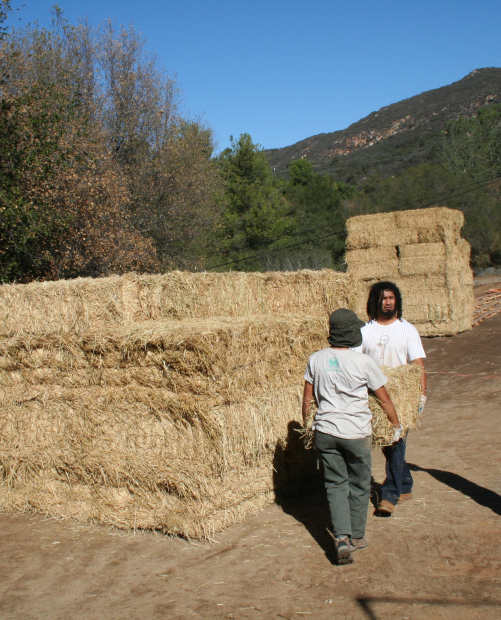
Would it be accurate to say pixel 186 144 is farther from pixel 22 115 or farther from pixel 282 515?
pixel 282 515

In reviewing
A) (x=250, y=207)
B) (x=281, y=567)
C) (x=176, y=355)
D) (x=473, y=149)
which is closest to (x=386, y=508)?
(x=281, y=567)

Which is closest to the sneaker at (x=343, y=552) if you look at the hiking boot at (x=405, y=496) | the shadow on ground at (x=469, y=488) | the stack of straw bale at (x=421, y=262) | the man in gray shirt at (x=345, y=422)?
the man in gray shirt at (x=345, y=422)

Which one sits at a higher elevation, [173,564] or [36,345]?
[36,345]

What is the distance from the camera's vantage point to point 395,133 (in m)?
122

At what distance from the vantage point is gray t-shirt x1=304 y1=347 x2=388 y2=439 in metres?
4.05

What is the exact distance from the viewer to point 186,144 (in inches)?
850

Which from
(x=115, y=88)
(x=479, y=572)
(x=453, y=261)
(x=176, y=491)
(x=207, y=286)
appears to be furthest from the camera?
(x=115, y=88)

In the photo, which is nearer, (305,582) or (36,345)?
(305,582)

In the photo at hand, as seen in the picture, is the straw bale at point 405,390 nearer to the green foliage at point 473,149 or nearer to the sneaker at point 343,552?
the sneaker at point 343,552

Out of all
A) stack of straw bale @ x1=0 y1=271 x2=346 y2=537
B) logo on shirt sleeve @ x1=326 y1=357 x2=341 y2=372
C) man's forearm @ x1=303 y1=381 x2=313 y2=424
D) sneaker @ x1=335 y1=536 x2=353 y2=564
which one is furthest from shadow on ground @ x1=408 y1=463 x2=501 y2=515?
logo on shirt sleeve @ x1=326 y1=357 x2=341 y2=372

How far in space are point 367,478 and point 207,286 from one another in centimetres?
317

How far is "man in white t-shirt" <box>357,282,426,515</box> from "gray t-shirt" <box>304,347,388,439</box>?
100 centimetres

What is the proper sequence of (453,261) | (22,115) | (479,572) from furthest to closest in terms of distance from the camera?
(453,261)
(22,115)
(479,572)

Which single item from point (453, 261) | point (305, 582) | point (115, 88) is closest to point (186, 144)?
point (115, 88)
